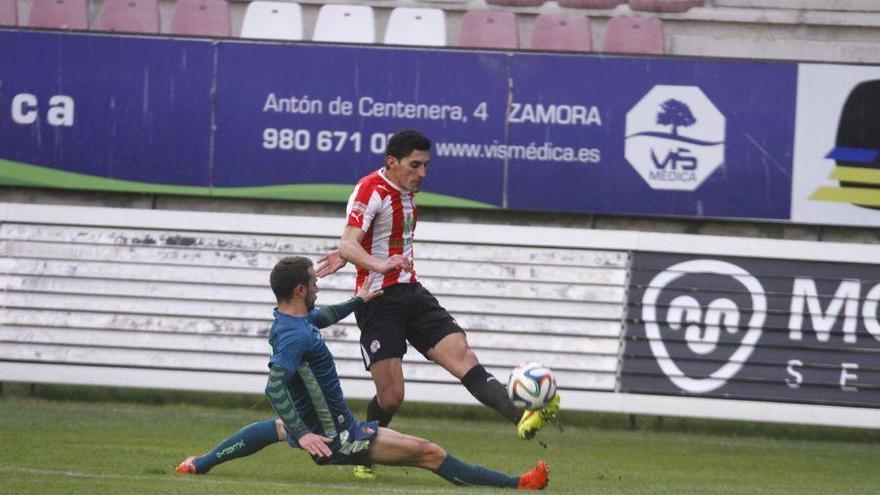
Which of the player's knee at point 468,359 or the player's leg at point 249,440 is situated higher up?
the player's knee at point 468,359

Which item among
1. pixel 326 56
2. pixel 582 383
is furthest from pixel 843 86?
pixel 326 56

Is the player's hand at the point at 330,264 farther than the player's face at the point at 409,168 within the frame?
No

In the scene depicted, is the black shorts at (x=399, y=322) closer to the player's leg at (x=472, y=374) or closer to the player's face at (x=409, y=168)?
the player's leg at (x=472, y=374)

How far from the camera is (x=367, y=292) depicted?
8922 mm

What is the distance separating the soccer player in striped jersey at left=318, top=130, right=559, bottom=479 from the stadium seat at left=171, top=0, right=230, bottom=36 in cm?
637

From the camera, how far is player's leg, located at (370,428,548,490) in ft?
26.5

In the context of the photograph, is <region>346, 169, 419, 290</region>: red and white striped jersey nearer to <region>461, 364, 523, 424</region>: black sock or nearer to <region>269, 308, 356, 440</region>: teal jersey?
<region>461, 364, 523, 424</region>: black sock

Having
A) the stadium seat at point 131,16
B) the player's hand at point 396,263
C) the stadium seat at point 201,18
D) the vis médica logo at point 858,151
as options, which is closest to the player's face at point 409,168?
the player's hand at point 396,263

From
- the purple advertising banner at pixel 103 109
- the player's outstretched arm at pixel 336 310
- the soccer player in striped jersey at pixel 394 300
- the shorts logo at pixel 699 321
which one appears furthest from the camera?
the purple advertising banner at pixel 103 109

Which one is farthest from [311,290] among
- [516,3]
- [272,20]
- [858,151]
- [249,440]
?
[516,3]

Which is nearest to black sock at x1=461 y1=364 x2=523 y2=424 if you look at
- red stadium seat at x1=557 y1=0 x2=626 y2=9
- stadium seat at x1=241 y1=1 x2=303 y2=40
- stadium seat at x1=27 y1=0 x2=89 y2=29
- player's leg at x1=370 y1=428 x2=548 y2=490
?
player's leg at x1=370 y1=428 x2=548 y2=490

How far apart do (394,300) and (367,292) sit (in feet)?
1.13

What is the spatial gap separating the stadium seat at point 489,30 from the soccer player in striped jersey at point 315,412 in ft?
23.9

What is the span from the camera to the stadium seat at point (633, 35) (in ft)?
49.1
